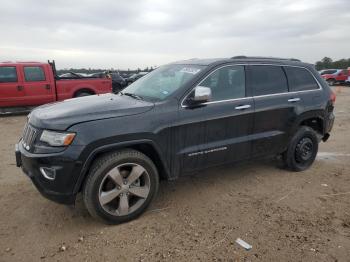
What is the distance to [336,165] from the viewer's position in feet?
17.4

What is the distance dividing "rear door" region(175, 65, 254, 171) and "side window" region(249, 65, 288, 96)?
20cm

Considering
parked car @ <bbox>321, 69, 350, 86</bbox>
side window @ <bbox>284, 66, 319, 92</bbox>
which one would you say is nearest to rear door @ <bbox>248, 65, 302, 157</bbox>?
side window @ <bbox>284, 66, 319, 92</bbox>

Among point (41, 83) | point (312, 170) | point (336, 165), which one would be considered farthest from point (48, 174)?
point (41, 83)

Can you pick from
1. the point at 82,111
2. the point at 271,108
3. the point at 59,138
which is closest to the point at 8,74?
the point at 82,111

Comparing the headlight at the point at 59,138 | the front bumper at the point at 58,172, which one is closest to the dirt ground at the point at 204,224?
the front bumper at the point at 58,172

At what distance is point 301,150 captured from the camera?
4895mm

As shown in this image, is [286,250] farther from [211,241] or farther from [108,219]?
[108,219]

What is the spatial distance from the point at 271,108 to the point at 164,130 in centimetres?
175

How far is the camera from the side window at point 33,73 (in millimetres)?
10375

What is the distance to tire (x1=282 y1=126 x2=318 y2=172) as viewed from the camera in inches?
189

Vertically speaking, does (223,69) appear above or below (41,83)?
above

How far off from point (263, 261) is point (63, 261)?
5.93ft

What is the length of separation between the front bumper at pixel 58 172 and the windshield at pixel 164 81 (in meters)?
1.27

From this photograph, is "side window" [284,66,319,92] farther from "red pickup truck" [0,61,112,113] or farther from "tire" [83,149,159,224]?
"red pickup truck" [0,61,112,113]
